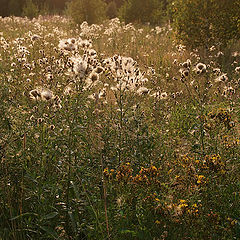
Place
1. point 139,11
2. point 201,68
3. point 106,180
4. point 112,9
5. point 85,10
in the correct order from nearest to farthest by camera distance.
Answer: point 106,180 → point 201,68 → point 85,10 → point 139,11 → point 112,9

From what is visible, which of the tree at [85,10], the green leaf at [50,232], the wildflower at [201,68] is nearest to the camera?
the green leaf at [50,232]

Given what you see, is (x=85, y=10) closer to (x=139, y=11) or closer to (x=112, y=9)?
(x=139, y=11)

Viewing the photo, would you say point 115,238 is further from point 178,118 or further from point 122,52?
point 122,52

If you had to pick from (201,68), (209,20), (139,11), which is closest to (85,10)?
(139,11)

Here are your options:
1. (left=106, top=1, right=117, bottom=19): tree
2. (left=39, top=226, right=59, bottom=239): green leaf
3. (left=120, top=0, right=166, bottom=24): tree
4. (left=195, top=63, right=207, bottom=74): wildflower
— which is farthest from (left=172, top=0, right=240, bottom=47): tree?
(left=106, top=1, right=117, bottom=19): tree

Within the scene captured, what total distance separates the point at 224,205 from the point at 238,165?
67 centimetres

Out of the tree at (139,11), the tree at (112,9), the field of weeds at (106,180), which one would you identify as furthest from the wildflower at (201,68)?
the tree at (112,9)

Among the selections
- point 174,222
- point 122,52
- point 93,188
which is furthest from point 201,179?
point 122,52

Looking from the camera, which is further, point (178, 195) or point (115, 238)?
point (178, 195)

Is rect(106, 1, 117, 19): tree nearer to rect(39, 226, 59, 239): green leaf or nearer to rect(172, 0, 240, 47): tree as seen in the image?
rect(172, 0, 240, 47): tree

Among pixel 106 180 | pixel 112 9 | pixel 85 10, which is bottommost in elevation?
pixel 106 180

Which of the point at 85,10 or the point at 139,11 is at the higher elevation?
the point at 139,11

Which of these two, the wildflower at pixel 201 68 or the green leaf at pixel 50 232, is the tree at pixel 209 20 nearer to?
the wildflower at pixel 201 68

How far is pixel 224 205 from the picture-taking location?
7.15 feet
